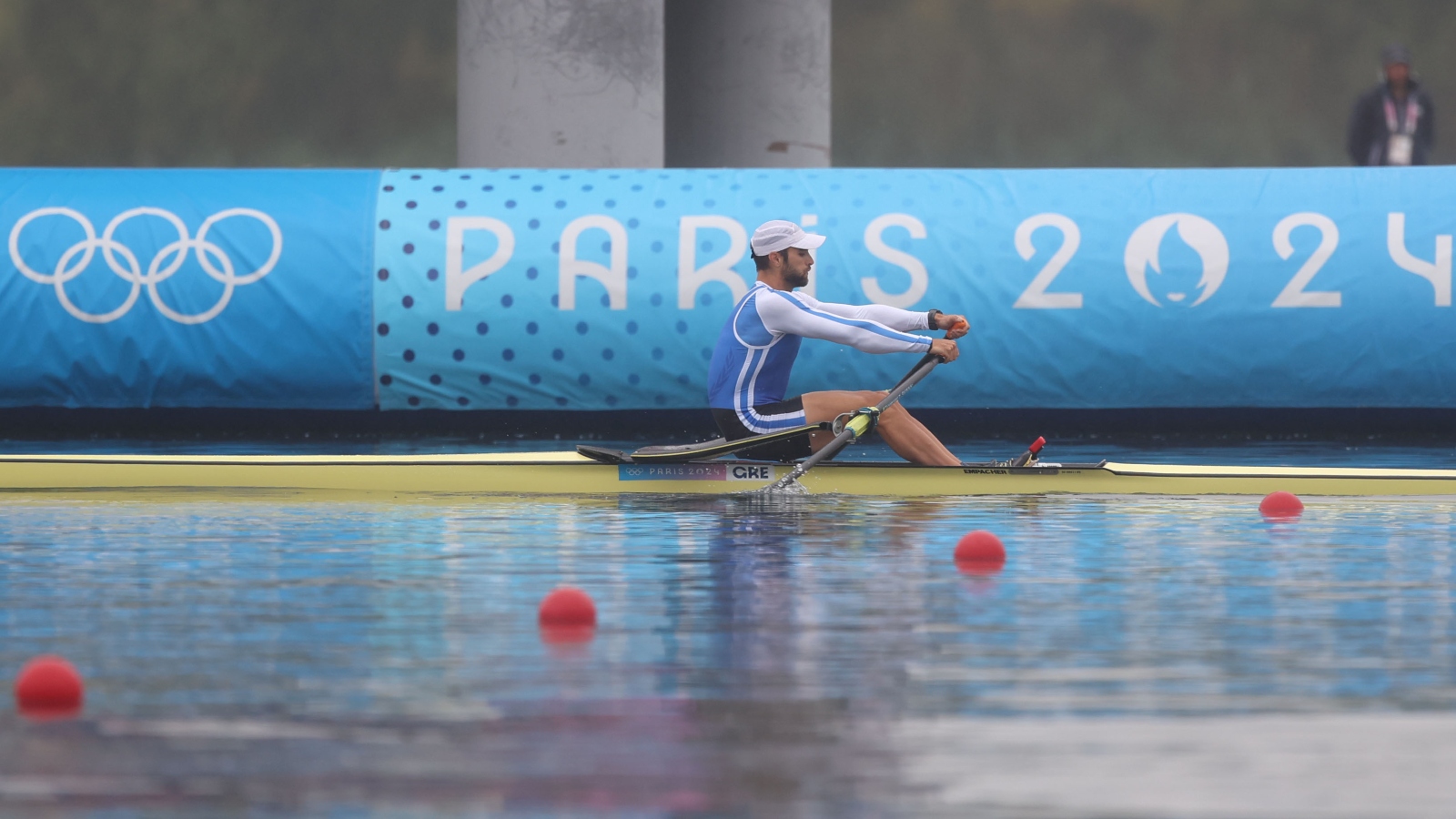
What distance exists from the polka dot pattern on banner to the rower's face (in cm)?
347

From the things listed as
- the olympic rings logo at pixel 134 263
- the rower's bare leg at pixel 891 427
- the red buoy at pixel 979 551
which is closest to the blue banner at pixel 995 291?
the olympic rings logo at pixel 134 263

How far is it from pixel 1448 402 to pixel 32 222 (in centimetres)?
905

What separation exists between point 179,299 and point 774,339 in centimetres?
532

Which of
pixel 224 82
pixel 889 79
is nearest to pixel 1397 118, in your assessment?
pixel 889 79

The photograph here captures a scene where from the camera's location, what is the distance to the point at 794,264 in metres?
10.8

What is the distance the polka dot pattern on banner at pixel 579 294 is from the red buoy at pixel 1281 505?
4561 mm

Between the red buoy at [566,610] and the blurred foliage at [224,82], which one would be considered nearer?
the red buoy at [566,610]

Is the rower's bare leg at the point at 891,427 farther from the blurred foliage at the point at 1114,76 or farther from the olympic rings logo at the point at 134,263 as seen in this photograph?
the blurred foliage at the point at 1114,76

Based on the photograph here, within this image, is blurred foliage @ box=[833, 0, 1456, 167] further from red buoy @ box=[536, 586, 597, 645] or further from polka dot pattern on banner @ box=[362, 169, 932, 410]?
red buoy @ box=[536, 586, 597, 645]

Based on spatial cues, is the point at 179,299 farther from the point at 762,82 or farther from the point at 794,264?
the point at 762,82

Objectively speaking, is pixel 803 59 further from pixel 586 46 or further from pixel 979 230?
pixel 979 230

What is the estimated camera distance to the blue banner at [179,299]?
14531 millimetres

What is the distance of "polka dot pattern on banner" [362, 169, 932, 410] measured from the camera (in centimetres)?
1435

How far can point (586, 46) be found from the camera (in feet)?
57.5
